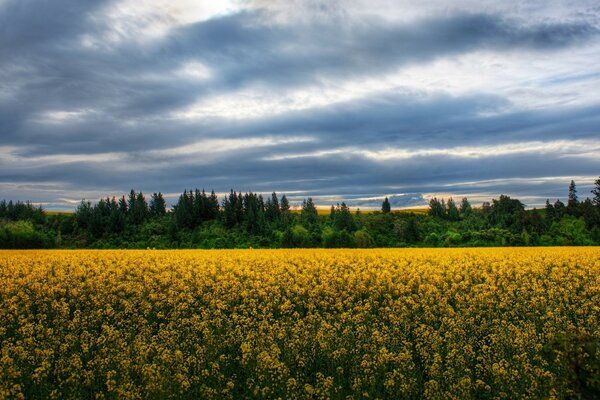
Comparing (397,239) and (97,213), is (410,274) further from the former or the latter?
(97,213)

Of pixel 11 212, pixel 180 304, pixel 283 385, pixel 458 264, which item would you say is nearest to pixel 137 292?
pixel 180 304

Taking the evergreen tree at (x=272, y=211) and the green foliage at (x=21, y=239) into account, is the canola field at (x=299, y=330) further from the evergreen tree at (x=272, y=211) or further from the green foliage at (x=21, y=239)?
the evergreen tree at (x=272, y=211)

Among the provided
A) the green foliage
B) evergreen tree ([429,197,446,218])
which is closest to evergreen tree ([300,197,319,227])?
evergreen tree ([429,197,446,218])

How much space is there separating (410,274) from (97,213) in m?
113

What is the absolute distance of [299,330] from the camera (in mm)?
14891

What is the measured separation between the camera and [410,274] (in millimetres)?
26031

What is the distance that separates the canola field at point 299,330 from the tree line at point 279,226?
130 feet

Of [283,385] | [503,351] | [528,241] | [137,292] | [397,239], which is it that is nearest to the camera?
[283,385]

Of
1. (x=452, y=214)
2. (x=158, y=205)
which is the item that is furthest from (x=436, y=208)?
(x=158, y=205)

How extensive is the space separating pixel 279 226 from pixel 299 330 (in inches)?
3652

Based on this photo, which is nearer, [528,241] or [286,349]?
[286,349]

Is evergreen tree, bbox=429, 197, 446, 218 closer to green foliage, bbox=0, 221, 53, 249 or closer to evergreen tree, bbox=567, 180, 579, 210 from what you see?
evergreen tree, bbox=567, 180, 579, 210

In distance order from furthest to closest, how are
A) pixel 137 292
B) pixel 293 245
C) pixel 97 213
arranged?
pixel 97 213 → pixel 293 245 → pixel 137 292

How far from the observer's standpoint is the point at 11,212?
6019 inches
